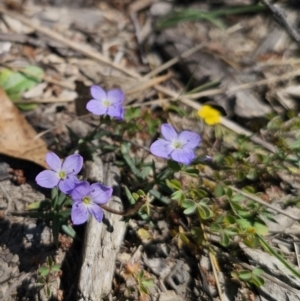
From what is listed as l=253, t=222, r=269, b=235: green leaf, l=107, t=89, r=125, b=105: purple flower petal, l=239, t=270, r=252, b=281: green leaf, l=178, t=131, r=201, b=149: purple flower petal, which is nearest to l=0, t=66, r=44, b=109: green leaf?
l=107, t=89, r=125, b=105: purple flower petal

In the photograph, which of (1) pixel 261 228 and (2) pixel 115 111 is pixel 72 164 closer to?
(2) pixel 115 111

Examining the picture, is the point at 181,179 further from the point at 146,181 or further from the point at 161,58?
the point at 161,58

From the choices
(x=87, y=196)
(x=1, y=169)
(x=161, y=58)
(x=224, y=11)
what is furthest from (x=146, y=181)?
(x=224, y=11)

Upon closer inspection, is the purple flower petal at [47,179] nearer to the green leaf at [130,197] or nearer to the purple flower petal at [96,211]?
the purple flower petal at [96,211]

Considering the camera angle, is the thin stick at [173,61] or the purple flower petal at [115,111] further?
the thin stick at [173,61]

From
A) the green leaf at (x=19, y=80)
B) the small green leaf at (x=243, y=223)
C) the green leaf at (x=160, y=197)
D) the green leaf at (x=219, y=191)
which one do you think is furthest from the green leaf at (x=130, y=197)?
the green leaf at (x=19, y=80)

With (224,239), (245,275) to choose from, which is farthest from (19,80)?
(245,275)

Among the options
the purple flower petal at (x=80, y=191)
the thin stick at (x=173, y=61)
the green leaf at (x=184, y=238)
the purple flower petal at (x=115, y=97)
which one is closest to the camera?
the purple flower petal at (x=80, y=191)
